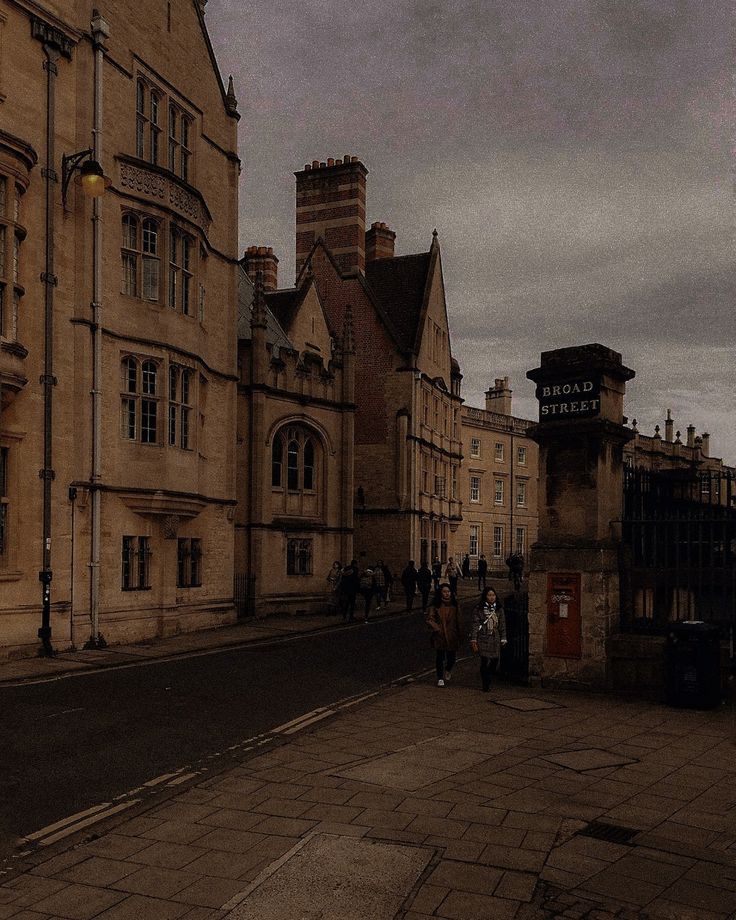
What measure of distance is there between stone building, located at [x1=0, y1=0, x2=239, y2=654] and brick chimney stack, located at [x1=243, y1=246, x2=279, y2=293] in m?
16.8

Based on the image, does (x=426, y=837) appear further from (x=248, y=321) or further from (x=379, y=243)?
(x=379, y=243)

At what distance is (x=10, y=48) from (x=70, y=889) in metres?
16.8

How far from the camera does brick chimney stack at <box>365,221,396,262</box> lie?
145ft

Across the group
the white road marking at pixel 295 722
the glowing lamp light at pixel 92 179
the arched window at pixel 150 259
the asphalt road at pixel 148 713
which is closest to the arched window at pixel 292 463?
the arched window at pixel 150 259

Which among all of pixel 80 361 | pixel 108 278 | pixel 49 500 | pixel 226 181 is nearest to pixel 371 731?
pixel 49 500

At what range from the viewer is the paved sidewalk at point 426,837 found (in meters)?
5.68

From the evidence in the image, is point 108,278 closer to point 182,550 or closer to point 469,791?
point 182,550

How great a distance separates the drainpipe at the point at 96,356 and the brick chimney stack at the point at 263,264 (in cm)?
2187

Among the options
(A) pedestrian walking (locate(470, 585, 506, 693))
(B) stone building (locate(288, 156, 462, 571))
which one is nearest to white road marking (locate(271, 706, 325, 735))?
(A) pedestrian walking (locate(470, 585, 506, 693))

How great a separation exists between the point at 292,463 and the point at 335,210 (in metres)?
15.7

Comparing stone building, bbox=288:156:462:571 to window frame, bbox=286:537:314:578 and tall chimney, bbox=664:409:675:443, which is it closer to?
window frame, bbox=286:537:314:578

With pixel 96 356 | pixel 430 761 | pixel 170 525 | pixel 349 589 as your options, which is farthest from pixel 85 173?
pixel 349 589

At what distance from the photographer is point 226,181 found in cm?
2530

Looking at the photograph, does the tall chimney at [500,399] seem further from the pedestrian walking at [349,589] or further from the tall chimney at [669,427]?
the pedestrian walking at [349,589]
